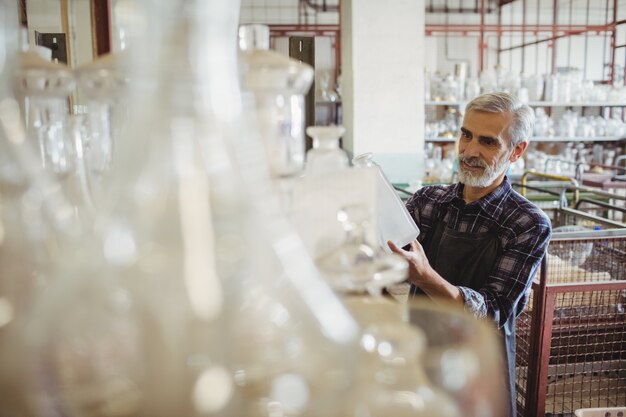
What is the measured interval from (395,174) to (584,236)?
3545 mm

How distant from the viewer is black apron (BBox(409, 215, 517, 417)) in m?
1.62

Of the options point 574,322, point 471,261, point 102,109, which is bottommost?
point 574,322

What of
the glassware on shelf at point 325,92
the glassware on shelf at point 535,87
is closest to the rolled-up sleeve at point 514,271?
the glassware on shelf at point 535,87

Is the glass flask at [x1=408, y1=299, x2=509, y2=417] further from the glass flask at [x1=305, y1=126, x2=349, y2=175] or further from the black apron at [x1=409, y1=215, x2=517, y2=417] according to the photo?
the black apron at [x1=409, y1=215, x2=517, y2=417]

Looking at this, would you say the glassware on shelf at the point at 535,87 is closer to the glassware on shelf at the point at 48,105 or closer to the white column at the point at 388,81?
the white column at the point at 388,81

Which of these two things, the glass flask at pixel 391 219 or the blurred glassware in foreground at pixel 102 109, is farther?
the glass flask at pixel 391 219

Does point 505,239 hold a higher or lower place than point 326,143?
lower

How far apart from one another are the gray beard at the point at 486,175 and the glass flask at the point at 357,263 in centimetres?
137

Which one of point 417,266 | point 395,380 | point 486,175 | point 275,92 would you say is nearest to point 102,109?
point 275,92

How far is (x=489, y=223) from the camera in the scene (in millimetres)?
1670

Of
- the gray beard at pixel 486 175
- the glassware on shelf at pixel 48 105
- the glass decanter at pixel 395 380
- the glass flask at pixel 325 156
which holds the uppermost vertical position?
the glassware on shelf at pixel 48 105

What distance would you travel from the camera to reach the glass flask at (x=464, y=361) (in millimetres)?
325

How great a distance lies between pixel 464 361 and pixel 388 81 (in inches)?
216

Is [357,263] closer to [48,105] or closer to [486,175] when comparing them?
[48,105]
